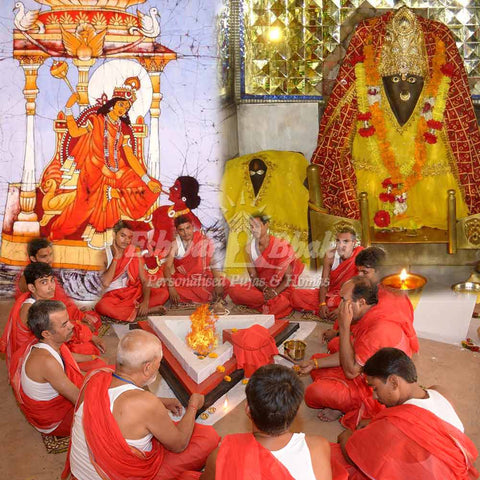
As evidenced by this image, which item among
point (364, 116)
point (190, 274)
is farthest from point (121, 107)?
point (364, 116)

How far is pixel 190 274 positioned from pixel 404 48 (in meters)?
4.22

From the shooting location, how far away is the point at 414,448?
3.44m

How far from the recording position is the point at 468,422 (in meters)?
5.05

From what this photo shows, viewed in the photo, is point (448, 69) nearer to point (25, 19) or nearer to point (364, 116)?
point (364, 116)

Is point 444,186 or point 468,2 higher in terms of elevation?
point 468,2

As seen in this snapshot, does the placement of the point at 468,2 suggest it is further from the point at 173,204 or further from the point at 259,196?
the point at 173,204

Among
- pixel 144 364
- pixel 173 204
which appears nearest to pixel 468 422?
pixel 144 364

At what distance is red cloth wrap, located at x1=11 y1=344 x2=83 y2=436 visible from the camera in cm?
471

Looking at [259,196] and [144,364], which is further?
[259,196]

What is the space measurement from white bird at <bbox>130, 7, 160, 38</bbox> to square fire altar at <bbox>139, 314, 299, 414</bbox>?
4.15 m

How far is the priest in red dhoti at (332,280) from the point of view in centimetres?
676

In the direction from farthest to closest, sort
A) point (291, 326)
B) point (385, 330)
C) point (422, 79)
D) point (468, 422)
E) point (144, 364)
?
point (422, 79) → point (291, 326) → point (468, 422) → point (385, 330) → point (144, 364)

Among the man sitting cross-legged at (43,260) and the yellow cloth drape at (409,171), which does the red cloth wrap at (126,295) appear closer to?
the man sitting cross-legged at (43,260)

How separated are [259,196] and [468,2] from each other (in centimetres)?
411
